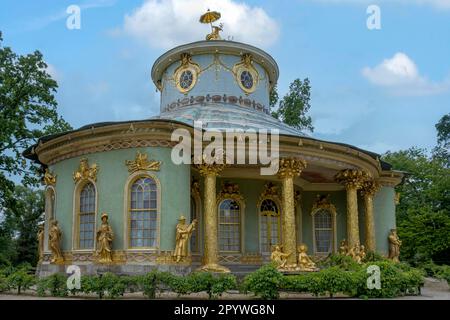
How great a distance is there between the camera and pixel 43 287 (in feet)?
46.3

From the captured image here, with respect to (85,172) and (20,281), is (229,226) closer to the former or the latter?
(85,172)

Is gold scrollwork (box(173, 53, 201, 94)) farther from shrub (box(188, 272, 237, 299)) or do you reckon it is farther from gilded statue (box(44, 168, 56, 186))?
shrub (box(188, 272, 237, 299))

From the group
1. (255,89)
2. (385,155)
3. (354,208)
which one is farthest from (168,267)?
(385,155)

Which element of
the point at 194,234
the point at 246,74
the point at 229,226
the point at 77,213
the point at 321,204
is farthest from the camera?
the point at 246,74

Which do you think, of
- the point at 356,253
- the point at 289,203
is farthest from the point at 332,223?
the point at 289,203

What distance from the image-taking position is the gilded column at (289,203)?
16.8 metres

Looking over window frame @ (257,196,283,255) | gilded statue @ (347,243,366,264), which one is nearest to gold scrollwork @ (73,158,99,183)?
window frame @ (257,196,283,255)

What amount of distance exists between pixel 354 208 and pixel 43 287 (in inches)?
467

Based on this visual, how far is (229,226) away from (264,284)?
621 centimetres

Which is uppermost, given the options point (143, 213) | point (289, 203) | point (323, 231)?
point (289, 203)

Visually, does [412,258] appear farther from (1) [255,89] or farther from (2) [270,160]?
(2) [270,160]

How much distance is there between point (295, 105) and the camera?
128ft

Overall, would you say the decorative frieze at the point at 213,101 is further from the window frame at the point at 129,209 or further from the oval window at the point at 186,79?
the window frame at the point at 129,209

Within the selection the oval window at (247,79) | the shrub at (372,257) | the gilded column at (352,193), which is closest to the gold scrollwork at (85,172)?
the oval window at (247,79)
